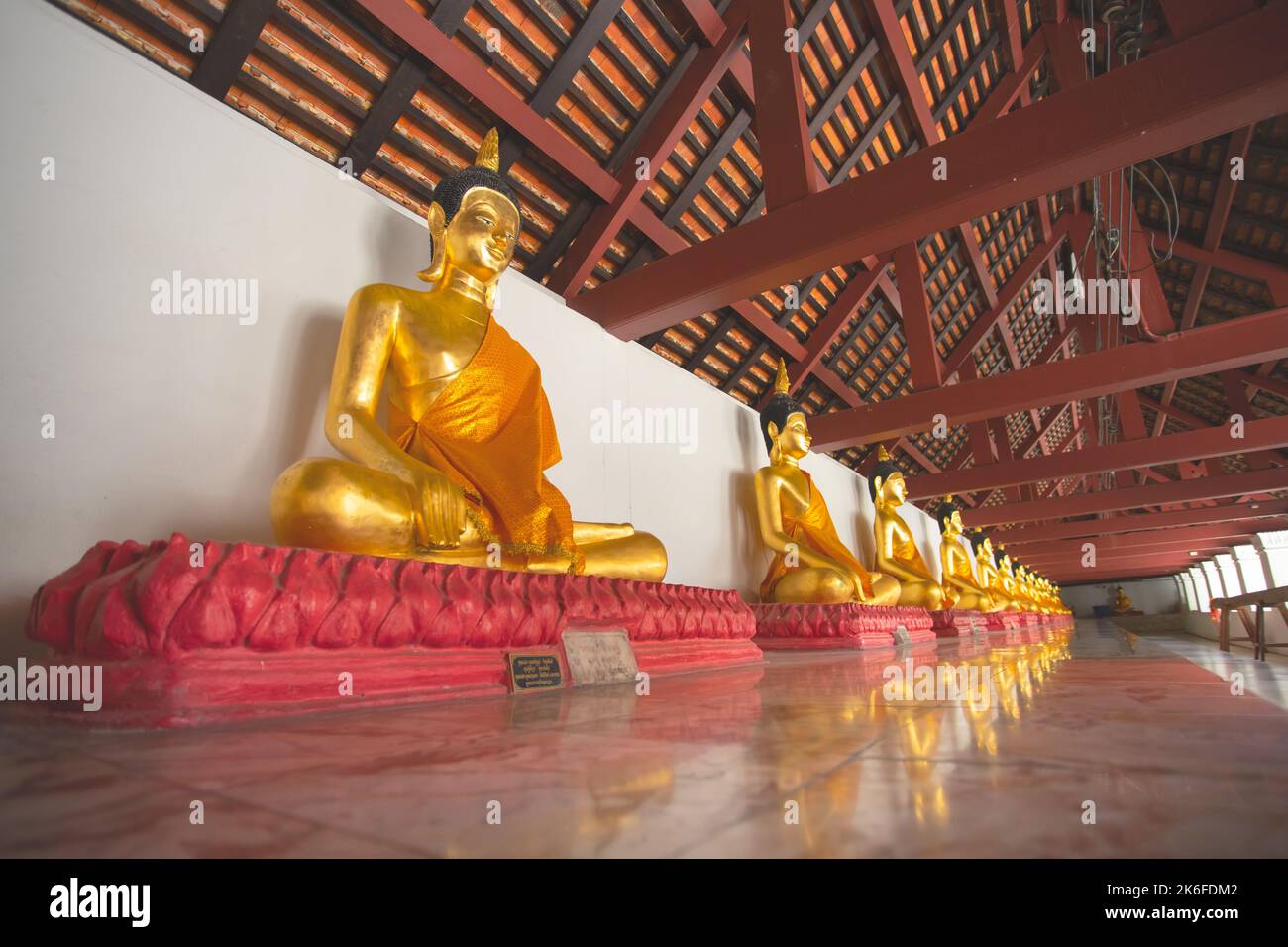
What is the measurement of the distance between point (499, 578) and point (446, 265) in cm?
141

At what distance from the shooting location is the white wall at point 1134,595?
78.6 feet

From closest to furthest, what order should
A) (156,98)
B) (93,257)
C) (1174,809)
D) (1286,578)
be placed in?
1. (1174,809)
2. (93,257)
3. (156,98)
4. (1286,578)

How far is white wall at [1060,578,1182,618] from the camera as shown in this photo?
24.0 metres

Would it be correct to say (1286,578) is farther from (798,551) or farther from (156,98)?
(156,98)

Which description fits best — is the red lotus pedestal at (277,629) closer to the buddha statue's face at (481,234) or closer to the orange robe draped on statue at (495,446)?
the orange robe draped on statue at (495,446)

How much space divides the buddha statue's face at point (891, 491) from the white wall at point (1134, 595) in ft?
73.4

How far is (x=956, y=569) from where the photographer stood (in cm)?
876

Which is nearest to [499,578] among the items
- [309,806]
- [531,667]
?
[531,667]

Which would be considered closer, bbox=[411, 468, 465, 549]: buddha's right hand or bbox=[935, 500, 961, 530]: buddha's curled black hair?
bbox=[411, 468, 465, 549]: buddha's right hand

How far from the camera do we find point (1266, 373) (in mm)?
8914

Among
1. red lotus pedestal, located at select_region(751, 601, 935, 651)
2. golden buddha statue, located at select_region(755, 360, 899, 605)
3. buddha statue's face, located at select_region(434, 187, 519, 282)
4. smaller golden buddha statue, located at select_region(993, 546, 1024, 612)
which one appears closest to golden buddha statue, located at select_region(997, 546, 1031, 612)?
smaller golden buddha statue, located at select_region(993, 546, 1024, 612)

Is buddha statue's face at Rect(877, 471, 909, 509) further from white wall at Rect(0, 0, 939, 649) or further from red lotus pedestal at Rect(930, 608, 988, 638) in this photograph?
white wall at Rect(0, 0, 939, 649)

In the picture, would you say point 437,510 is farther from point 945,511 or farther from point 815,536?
point 945,511

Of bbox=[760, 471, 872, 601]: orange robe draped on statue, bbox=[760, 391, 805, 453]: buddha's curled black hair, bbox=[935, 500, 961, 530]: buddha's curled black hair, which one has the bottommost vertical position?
bbox=[760, 471, 872, 601]: orange robe draped on statue
